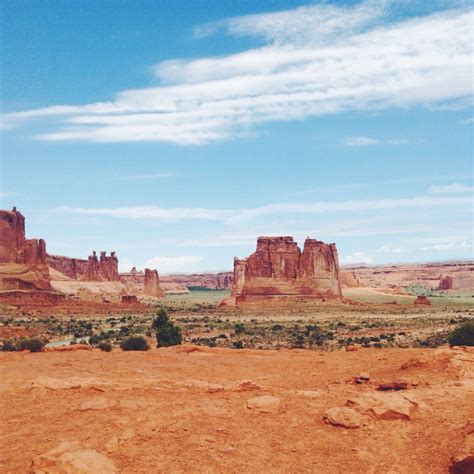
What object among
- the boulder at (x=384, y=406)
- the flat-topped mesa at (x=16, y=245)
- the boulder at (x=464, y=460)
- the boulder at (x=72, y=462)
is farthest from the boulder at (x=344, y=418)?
the flat-topped mesa at (x=16, y=245)

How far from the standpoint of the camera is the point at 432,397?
1172 centimetres

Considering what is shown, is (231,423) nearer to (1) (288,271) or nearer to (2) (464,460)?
(2) (464,460)

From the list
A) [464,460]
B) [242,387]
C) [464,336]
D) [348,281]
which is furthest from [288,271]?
[464,460]

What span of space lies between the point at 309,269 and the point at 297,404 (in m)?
97.5

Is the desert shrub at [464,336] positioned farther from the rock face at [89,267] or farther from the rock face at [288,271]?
the rock face at [89,267]

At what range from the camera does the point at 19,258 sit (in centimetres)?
9506

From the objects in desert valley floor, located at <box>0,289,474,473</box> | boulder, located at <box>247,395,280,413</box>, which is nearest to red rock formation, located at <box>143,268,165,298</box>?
desert valley floor, located at <box>0,289,474,473</box>

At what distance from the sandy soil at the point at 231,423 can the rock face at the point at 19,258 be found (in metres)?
78.3

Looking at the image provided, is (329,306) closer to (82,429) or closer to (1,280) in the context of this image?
(1,280)

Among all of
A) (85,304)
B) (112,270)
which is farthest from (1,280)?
(112,270)

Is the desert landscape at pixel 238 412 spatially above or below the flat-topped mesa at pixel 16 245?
below

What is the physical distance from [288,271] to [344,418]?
99.2 m

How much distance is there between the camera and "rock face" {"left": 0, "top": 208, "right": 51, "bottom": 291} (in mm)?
88875

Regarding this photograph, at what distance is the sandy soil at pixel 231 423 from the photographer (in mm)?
9359
